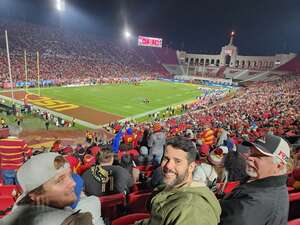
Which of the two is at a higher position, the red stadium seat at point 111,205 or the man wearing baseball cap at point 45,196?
the man wearing baseball cap at point 45,196

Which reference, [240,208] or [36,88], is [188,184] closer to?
[240,208]

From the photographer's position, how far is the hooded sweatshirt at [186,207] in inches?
69.6

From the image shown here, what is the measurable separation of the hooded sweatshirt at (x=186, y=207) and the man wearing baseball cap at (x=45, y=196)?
556mm

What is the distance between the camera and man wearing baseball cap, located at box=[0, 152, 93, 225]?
5.15ft

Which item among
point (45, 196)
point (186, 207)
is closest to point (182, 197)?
point (186, 207)

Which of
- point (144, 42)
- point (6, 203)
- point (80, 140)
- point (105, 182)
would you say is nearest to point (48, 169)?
point (105, 182)

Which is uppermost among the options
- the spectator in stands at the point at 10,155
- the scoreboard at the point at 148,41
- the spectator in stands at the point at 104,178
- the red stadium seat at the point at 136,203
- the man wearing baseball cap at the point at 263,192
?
the scoreboard at the point at 148,41

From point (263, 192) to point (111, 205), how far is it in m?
2.19

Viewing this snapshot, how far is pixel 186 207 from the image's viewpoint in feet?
5.88

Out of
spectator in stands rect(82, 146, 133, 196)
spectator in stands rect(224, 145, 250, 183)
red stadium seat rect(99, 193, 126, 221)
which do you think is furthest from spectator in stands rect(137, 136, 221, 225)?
spectator in stands rect(224, 145, 250, 183)

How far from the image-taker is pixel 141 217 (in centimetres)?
292

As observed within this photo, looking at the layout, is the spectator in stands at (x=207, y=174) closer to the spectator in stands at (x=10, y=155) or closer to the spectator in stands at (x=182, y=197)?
the spectator in stands at (x=182, y=197)

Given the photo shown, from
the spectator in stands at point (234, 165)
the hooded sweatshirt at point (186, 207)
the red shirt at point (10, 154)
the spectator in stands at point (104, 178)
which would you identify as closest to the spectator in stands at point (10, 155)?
the red shirt at point (10, 154)

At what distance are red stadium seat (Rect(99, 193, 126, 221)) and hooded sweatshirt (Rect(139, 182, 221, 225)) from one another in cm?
173
